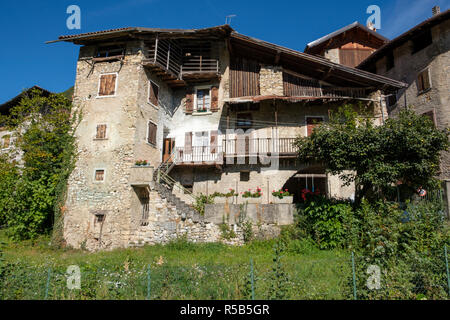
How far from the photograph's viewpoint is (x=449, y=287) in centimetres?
726

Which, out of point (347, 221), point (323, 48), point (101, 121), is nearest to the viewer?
point (347, 221)

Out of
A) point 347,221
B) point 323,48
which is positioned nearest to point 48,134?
point 347,221

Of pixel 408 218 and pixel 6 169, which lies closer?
pixel 408 218

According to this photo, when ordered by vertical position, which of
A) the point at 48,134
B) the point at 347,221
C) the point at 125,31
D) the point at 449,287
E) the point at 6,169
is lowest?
the point at 449,287

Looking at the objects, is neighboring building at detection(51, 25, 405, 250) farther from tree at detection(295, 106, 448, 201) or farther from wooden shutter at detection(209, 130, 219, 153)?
tree at detection(295, 106, 448, 201)

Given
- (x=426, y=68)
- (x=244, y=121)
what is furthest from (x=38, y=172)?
(x=426, y=68)

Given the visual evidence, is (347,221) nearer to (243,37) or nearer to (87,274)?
(87,274)

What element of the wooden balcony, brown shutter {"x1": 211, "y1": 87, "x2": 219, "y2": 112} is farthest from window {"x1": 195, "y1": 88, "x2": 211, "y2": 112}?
the wooden balcony

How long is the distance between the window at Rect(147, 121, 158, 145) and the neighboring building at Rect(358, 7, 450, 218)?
14.1 metres

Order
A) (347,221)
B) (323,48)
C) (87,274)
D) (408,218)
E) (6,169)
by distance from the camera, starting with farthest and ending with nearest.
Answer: (323,48) → (6,169) → (347,221) → (408,218) → (87,274)

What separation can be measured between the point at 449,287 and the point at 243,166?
1110 centimetres

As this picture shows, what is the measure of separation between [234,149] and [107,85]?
316 inches

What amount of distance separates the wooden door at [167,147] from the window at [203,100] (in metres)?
2.56

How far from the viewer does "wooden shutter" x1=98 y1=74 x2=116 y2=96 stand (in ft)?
53.7
